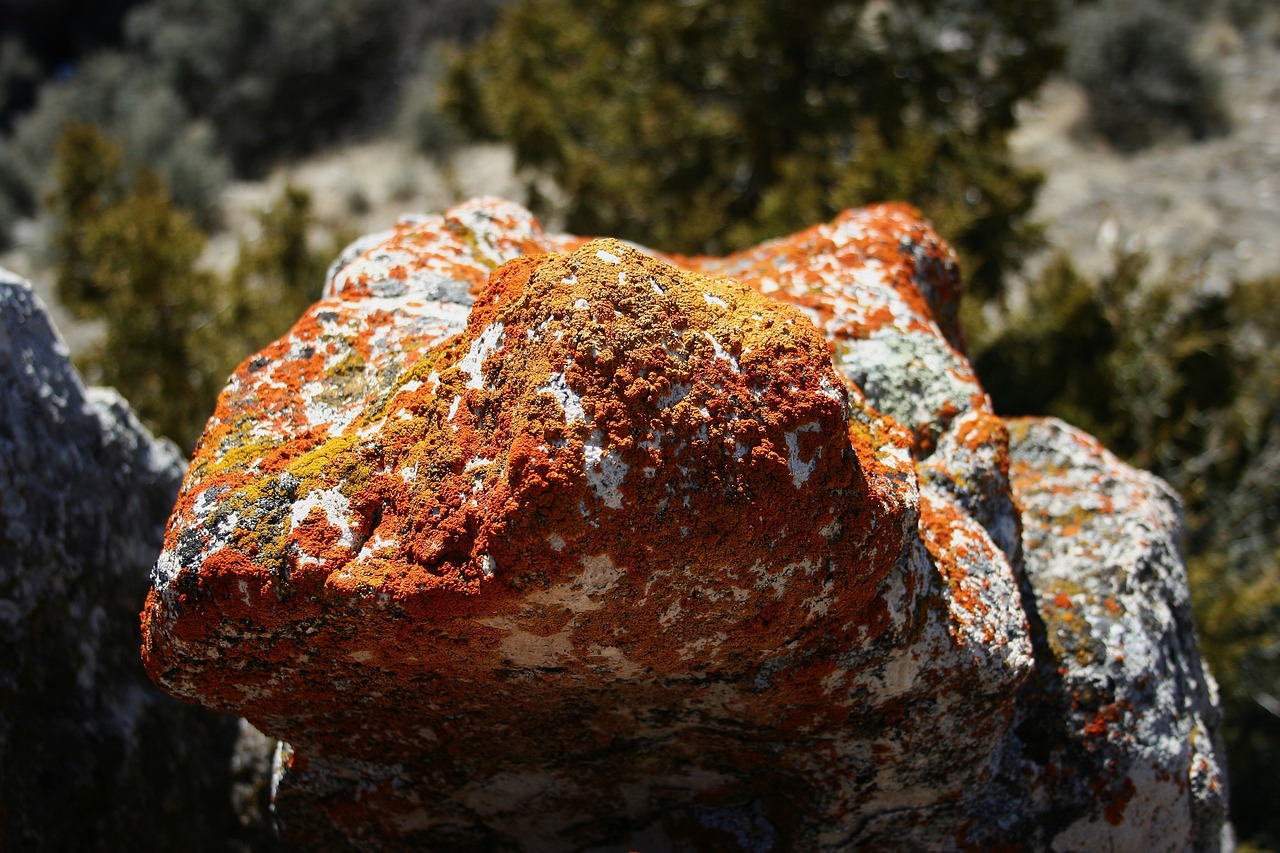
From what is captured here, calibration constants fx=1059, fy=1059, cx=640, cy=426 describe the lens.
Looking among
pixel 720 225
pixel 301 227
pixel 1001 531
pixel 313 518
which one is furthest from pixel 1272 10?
pixel 313 518

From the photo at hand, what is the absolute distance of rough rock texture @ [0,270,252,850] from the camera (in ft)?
10.1

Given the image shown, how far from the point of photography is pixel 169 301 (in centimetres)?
740

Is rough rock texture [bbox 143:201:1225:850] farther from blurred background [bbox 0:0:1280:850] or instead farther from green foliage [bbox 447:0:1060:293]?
green foliage [bbox 447:0:1060:293]

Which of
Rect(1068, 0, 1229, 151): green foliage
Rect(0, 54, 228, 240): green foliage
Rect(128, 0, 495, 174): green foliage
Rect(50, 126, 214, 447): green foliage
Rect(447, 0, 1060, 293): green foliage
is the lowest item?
Rect(0, 54, 228, 240): green foliage

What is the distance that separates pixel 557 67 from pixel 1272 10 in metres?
11.9

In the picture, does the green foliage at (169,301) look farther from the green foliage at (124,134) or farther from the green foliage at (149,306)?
the green foliage at (124,134)

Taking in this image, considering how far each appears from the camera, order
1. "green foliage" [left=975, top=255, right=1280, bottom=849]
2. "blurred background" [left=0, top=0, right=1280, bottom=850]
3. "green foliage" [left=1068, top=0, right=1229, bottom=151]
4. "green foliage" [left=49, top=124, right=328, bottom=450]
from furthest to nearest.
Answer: "green foliage" [left=1068, top=0, right=1229, bottom=151] < "green foliage" [left=49, top=124, right=328, bottom=450] < "blurred background" [left=0, top=0, right=1280, bottom=850] < "green foliage" [left=975, top=255, right=1280, bottom=849]

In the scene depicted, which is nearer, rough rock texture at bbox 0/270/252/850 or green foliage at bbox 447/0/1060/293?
rough rock texture at bbox 0/270/252/850

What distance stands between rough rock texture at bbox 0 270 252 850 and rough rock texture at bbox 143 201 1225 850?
81cm

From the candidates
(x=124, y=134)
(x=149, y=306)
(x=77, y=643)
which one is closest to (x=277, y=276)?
(x=149, y=306)

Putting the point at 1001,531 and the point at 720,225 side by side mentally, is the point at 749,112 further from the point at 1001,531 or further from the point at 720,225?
the point at 1001,531

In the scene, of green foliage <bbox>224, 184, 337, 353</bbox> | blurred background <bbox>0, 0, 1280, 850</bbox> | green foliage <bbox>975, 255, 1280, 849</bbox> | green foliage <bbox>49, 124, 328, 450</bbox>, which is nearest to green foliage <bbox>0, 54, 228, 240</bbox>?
blurred background <bbox>0, 0, 1280, 850</bbox>

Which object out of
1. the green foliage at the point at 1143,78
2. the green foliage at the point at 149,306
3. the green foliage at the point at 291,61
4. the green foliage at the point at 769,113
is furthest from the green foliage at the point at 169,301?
the green foliage at the point at 1143,78

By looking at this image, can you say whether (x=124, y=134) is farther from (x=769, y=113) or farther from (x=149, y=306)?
(x=769, y=113)
